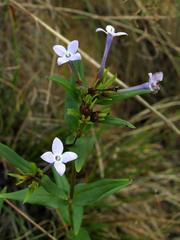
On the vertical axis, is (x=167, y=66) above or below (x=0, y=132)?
above

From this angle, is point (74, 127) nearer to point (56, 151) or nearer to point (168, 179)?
point (56, 151)

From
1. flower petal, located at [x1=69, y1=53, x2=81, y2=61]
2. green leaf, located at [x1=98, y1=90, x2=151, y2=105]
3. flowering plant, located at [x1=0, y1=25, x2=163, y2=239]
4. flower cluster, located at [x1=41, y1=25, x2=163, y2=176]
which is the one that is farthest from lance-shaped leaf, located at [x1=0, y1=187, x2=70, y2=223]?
flower petal, located at [x1=69, y1=53, x2=81, y2=61]

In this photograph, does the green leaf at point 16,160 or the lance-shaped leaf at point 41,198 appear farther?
the lance-shaped leaf at point 41,198

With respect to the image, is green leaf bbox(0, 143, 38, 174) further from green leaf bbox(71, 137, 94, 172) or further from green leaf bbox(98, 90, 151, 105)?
green leaf bbox(98, 90, 151, 105)

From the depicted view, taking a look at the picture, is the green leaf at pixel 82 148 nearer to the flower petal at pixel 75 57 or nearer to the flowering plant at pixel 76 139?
the flowering plant at pixel 76 139

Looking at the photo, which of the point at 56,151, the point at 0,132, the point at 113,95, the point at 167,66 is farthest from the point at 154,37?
the point at 56,151

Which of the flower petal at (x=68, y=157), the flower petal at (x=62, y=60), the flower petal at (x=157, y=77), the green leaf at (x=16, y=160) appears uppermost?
the flower petal at (x=62, y=60)

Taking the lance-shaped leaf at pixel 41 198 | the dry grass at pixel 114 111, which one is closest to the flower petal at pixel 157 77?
the lance-shaped leaf at pixel 41 198

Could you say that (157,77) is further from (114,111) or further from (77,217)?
(114,111)
